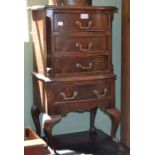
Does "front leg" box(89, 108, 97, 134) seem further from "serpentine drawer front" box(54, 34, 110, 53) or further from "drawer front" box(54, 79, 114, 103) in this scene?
"serpentine drawer front" box(54, 34, 110, 53)

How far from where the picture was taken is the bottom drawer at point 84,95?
2055 millimetres

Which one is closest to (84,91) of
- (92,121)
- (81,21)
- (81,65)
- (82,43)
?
(81,65)

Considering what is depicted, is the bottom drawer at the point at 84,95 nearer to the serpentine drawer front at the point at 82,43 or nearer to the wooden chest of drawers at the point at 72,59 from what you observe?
the wooden chest of drawers at the point at 72,59

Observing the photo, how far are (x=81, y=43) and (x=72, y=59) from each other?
131 millimetres

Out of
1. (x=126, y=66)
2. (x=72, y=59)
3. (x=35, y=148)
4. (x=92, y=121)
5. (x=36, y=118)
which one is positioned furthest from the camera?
(x=92, y=121)

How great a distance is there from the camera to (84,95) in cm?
213

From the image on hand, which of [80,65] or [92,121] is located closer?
[80,65]

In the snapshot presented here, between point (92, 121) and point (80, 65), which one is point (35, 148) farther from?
point (92, 121)

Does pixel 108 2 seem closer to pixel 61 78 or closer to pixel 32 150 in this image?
pixel 61 78

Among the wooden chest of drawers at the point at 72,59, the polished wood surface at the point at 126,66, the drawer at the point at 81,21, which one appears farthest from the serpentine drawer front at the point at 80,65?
the polished wood surface at the point at 126,66

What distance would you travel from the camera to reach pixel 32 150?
5.87 ft
